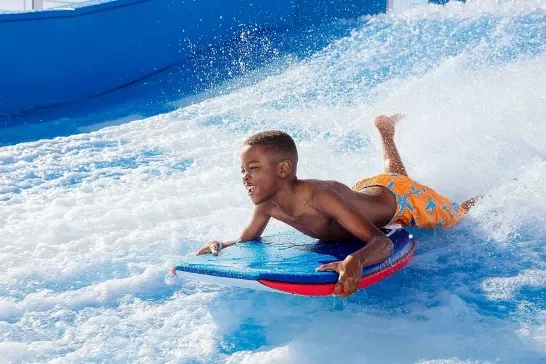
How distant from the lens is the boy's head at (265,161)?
8.73 ft

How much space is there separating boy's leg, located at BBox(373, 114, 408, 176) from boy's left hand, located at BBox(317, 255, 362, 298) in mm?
1323

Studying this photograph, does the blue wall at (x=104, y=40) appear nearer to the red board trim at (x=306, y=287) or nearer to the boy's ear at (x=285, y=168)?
the boy's ear at (x=285, y=168)

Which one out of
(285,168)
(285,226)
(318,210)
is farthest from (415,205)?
(285,168)

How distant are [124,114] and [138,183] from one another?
75.5 inches

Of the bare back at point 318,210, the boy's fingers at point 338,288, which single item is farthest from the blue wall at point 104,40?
the boy's fingers at point 338,288

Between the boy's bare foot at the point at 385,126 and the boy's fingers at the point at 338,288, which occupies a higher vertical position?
the boy's bare foot at the point at 385,126

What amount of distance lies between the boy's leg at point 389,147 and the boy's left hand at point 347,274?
132 centimetres

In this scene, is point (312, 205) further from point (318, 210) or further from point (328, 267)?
point (328, 267)

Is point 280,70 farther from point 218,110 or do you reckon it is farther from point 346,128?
point 346,128

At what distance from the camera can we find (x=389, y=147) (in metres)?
3.95

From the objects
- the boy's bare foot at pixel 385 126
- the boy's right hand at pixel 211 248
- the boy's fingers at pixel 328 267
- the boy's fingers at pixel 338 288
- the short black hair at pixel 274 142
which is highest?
the boy's bare foot at pixel 385 126

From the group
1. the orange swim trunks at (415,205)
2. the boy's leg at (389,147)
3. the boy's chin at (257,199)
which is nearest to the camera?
the boy's chin at (257,199)

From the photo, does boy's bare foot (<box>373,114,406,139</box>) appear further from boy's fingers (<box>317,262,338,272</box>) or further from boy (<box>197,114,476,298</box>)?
boy's fingers (<box>317,262,338,272</box>)

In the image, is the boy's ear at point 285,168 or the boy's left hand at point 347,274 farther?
the boy's ear at point 285,168
